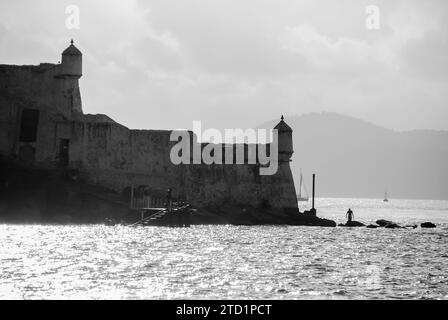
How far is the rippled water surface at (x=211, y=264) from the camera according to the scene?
32438 mm

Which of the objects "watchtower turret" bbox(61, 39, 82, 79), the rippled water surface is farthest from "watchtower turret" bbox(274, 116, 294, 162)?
"watchtower turret" bbox(61, 39, 82, 79)

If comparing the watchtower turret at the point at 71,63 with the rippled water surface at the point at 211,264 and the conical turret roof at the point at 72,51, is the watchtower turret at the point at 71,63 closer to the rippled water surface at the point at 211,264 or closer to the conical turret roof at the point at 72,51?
the conical turret roof at the point at 72,51

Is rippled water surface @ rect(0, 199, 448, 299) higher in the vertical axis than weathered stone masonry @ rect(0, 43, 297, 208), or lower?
lower

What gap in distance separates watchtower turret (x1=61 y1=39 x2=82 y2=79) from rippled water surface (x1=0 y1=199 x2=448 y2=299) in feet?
49.2

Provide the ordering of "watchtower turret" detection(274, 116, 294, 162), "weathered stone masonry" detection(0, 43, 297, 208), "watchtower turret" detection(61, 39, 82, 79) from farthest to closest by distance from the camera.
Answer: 1. "watchtower turret" detection(274, 116, 294, 162)
2. "watchtower turret" detection(61, 39, 82, 79)
3. "weathered stone masonry" detection(0, 43, 297, 208)

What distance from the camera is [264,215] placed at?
73188 millimetres

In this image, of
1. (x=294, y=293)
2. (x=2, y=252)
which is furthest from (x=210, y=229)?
(x=294, y=293)

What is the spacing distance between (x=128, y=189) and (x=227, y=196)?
775 cm

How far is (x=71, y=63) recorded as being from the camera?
73375 mm

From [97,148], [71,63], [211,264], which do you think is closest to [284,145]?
[97,148]

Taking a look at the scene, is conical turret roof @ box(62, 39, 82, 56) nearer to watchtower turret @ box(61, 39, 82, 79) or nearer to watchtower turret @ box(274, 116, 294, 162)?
watchtower turret @ box(61, 39, 82, 79)

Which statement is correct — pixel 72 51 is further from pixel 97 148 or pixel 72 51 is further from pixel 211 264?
pixel 211 264

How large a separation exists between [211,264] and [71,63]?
36.0 meters

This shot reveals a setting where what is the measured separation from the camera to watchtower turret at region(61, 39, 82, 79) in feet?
241
